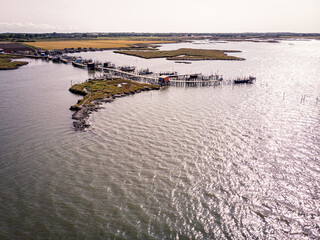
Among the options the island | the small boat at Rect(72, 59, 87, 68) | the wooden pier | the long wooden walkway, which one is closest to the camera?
the island

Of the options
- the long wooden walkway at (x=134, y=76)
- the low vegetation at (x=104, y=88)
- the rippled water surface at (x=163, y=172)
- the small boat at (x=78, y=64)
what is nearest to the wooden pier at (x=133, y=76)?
the long wooden walkway at (x=134, y=76)

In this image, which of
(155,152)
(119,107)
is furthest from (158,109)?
(155,152)

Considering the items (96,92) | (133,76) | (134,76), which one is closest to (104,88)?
(96,92)

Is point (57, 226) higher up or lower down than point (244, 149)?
lower down

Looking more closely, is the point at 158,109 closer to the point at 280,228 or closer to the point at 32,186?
the point at 32,186

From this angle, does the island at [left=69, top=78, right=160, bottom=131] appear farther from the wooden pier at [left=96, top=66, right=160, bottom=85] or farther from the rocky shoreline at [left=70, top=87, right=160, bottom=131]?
the wooden pier at [left=96, top=66, right=160, bottom=85]

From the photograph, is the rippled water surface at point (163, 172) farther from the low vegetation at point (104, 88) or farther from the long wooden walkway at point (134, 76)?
the long wooden walkway at point (134, 76)

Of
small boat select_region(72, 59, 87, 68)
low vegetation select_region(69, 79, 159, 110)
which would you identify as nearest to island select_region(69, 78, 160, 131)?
low vegetation select_region(69, 79, 159, 110)
